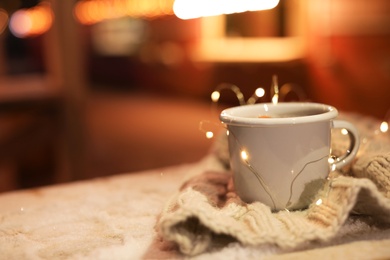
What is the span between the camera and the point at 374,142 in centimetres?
70

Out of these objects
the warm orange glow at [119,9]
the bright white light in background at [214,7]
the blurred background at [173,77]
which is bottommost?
the blurred background at [173,77]

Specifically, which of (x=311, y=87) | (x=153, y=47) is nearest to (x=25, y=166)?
(x=311, y=87)

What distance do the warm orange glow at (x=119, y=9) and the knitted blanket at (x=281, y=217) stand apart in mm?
5373

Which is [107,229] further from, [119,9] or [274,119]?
[119,9]

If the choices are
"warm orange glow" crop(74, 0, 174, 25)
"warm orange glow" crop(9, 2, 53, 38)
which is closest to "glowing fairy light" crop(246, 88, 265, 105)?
"warm orange glow" crop(74, 0, 174, 25)

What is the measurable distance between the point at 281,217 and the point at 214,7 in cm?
445

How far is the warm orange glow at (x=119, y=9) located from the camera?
6.02 m

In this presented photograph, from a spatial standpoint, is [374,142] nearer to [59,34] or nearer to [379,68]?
[59,34]

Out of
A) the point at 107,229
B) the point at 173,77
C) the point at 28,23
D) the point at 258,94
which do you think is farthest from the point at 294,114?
the point at 28,23

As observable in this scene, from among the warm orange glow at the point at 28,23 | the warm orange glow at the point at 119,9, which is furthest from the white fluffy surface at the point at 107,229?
the warm orange glow at the point at 28,23

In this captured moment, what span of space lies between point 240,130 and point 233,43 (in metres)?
4.25

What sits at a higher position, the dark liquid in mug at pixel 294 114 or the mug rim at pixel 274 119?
the mug rim at pixel 274 119

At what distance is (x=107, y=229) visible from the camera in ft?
1.84

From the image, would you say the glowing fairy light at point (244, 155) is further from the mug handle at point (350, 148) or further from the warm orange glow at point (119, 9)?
the warm orange glow at point (119, 9)
